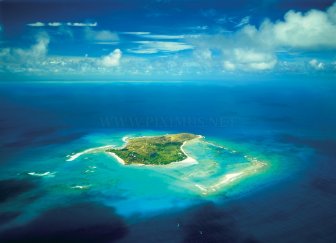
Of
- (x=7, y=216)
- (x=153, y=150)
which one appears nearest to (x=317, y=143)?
(x=153, y=150)

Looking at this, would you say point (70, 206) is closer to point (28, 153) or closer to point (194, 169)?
point (194, 169)

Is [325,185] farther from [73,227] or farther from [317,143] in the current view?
[73,227]

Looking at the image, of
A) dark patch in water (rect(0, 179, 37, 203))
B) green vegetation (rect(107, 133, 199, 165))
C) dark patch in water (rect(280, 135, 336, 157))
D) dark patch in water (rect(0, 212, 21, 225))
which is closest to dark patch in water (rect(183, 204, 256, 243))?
green vegetation (rect(107, 133, 199, 165))

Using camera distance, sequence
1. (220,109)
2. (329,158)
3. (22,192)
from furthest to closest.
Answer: (220,109), (329,158), (22,192)

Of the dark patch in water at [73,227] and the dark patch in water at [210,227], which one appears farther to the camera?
the dark patch in water at [210,227]

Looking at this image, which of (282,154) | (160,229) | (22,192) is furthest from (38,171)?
(282,154)

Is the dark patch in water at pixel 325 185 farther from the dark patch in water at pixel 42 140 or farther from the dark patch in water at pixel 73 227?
the dark patch in water at pixel 42 140

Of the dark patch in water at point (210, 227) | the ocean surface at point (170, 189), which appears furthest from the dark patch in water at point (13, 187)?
the dark patch in water at point (210, 227)
